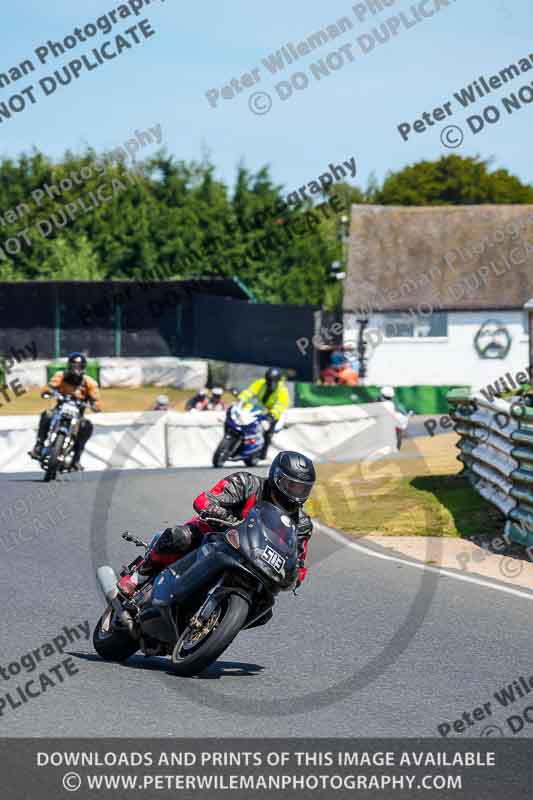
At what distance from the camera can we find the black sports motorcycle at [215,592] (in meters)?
7.23

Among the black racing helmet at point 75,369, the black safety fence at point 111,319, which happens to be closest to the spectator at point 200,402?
the black racing helmet at point 75,369

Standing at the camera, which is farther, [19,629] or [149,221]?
[149,221]

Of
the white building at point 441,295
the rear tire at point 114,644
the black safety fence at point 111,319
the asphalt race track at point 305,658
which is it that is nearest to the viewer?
the asphalt race track at point 305,658

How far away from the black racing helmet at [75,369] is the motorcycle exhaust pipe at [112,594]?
10609 millimetres

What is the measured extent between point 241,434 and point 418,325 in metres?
32.4

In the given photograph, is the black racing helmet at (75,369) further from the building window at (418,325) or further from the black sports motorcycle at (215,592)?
the building window at (418,325)

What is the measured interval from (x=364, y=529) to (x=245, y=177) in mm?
49649

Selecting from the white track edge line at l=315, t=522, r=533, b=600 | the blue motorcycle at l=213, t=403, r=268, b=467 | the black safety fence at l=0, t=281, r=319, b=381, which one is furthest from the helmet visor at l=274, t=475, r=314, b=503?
the black safety fence at l=0, t=281, r=319, b=381

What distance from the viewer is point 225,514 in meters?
7.62

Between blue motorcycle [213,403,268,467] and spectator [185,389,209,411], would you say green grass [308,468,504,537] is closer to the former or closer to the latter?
blue motorcycle [213,403,268,467]

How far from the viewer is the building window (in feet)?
173
